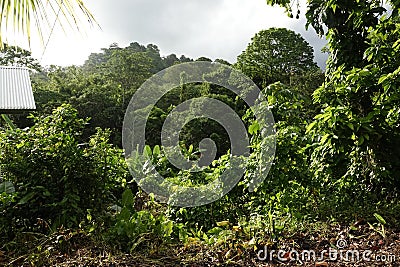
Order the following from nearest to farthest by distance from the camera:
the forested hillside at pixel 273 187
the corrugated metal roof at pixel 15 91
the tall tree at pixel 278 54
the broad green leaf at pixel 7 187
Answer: the forested hillside at pixel 273 187 → the broad green leaf at pixel 7 187 → the corrugated metal roof at pixel 15 91 → the tall tree at pixel 278 54

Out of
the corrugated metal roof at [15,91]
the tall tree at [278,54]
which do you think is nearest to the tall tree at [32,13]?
the corrugated metal roof at [15,91]

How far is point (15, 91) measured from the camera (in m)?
4.34

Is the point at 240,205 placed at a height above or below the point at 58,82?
below

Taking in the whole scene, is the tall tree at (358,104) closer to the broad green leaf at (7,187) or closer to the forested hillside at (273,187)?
the forested hillside at (273,187)

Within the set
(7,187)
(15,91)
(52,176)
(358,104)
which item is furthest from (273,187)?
(15,91)

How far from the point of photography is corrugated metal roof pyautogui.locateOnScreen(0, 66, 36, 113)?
12.4 ft

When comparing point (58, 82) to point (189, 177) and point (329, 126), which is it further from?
point (329, 126)

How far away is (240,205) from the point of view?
2.99m

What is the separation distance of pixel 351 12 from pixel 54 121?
2.31 m

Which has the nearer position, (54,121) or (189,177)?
(54,121)

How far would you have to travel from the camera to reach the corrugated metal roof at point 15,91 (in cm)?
378

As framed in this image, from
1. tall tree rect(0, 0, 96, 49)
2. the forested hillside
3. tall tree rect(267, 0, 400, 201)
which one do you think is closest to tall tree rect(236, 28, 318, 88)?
tall tree rect(267, 0, 400, 201)

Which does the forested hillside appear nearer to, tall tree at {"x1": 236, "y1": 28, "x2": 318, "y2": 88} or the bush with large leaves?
the bush with large leaves

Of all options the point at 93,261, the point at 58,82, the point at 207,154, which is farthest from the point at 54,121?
the point at 58,82
